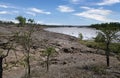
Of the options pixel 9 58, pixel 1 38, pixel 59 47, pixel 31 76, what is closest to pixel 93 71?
pixel 31 76

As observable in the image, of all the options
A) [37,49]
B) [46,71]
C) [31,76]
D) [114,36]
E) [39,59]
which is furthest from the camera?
[37,49]

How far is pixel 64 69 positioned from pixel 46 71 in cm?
289

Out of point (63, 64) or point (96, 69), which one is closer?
point (96, 69)

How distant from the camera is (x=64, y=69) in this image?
36750 millimetres

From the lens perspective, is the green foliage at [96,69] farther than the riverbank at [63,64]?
Yes

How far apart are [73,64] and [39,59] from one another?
19.0 ft

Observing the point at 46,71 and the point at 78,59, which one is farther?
the point at 78,59

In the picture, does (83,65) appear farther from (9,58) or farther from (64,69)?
(9,58)

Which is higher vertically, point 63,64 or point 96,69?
point 96,69

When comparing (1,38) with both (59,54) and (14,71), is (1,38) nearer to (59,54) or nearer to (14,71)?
(59,54)

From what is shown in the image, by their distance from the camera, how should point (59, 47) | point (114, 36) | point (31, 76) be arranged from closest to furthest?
1. point (31, 76)
2. point (114, 36)
3. point (59, 47)

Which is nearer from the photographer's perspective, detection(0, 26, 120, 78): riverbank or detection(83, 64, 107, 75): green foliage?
detection(0, 26, 120, 78): riverbank

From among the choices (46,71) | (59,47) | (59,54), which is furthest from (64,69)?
(59,47)

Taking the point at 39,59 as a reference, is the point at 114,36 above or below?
above
